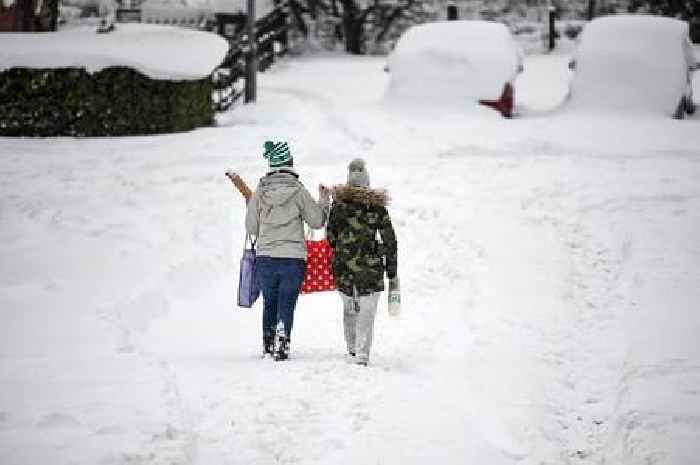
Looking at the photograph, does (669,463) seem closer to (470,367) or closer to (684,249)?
(470,367)

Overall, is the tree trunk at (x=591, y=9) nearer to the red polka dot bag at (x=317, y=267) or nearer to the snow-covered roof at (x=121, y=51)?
the snow-covered roof at (x=121, y=51)

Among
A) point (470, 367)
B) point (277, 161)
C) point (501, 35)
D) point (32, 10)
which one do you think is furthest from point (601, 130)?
point (32, 10)

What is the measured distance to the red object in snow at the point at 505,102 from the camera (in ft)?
47.4

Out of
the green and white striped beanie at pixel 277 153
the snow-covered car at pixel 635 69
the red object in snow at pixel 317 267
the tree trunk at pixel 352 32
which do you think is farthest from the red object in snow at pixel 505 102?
the tree trunk at pixel 352 32

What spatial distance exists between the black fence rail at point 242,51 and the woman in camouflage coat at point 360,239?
1157 centimetres

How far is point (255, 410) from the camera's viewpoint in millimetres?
4891

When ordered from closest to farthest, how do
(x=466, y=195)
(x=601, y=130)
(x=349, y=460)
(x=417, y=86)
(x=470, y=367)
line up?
(x=349, y=460)
(x=470, y=367)
(x=466, y=195)
(x=601, y=130)
(x=417, y=86)

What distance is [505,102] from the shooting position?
47.6ft

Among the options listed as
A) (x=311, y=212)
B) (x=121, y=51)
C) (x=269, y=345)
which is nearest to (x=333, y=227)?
(x=311, y=212)

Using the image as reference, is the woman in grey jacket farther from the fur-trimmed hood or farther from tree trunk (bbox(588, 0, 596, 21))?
tree trunk (bbox(588, 0, 596, 21))

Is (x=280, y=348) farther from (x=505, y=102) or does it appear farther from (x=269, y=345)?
(x=505, y=102)

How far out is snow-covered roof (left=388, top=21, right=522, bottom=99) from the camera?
1455 centimetres

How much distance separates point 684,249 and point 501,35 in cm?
799

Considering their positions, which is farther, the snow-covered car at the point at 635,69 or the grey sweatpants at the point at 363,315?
the snow-covered car at the point at 635,69
